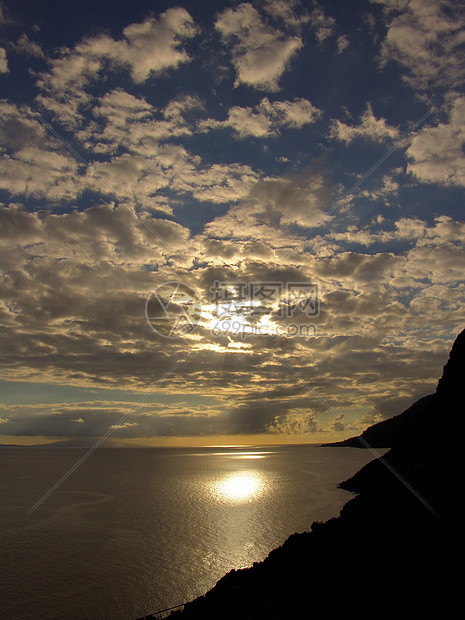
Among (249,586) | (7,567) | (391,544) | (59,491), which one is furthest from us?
(59,491)

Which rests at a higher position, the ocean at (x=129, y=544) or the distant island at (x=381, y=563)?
the distant island at (x=381, y=563)

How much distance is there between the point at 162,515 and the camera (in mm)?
59000

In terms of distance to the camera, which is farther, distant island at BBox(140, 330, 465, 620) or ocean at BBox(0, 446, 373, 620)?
ocean at BBox(0, 446, 373, 620)

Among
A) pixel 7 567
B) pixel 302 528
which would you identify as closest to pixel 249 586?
pixel 7 567

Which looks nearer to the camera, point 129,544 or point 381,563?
point 381,563

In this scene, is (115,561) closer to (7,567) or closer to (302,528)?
(7,567)

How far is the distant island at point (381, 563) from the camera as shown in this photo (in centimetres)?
1572

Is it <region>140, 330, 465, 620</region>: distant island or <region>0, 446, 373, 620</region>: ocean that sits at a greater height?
<region>140, 330, 465, 620</region>: distant island

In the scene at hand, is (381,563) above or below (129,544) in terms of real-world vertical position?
above

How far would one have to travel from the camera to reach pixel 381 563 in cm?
1917

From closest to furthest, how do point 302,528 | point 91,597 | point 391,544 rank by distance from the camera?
1. point 391,544
2. point 91,597
3. point 302,528

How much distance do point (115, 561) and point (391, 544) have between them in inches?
1077

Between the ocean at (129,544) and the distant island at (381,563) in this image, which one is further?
the ocean at (129,544)

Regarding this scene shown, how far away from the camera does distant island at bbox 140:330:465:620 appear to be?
1572 cm
